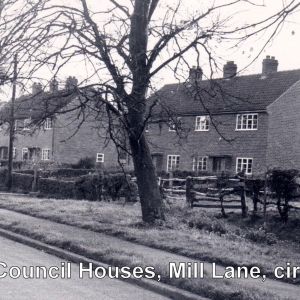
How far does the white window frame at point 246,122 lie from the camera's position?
3850 centimetres

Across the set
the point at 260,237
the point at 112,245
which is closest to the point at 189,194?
the point at 260,237

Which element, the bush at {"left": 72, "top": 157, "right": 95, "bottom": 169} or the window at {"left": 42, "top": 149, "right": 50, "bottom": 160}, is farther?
the window at {"left": 42, "top": 149, "right": 50, "bottom": 160}

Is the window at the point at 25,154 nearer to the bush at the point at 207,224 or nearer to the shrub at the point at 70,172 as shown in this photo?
the shrub at the point at 70,172

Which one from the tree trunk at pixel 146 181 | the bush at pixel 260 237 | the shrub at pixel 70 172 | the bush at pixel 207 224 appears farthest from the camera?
the shrub at pixel 70 172

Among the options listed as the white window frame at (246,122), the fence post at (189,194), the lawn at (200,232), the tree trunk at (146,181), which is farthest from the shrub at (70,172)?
the tree trunk at (146,181)

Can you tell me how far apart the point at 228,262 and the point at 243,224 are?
8.08 m

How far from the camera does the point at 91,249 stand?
10.9 m

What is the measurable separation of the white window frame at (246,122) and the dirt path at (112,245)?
943 inches

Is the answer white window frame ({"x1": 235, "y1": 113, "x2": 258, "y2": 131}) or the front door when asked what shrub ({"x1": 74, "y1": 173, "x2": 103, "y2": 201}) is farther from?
the front door

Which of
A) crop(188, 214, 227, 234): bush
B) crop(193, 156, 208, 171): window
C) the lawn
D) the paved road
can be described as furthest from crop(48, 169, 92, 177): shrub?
the paved road

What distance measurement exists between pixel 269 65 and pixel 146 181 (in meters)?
29.9

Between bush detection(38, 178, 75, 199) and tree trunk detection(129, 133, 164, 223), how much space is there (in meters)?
12.5

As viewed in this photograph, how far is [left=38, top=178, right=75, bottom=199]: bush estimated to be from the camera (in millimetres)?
27641

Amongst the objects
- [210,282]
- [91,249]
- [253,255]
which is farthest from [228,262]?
[91,249]
